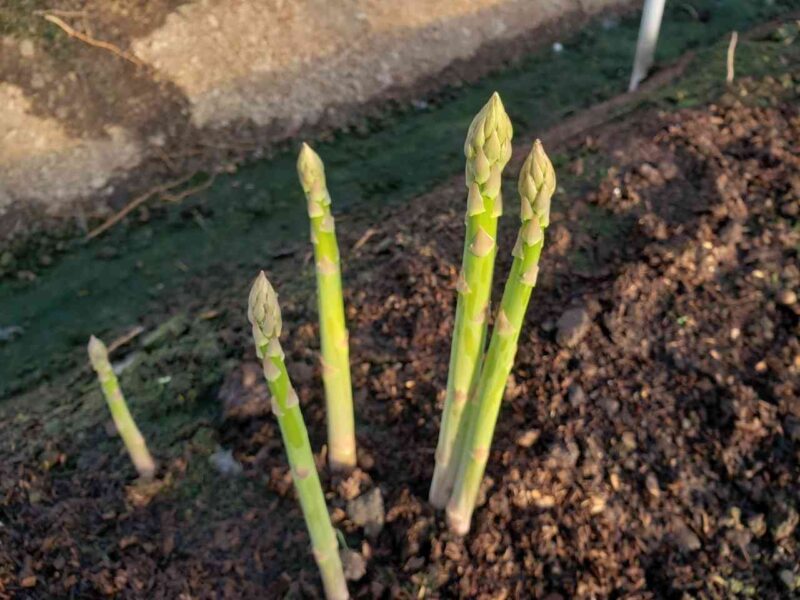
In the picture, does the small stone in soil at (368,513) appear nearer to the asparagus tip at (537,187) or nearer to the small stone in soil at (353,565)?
the small stone in soil at (353,565)

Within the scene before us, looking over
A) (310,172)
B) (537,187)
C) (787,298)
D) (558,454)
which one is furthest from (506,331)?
(787,298)

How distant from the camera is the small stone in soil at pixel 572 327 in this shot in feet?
8.07

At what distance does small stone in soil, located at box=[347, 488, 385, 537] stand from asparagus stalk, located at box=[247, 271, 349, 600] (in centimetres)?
21

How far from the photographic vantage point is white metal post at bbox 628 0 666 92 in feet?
13.4

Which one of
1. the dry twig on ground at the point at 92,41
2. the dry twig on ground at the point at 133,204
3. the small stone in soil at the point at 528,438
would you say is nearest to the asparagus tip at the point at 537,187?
the small stone in soil at the point at 528,438

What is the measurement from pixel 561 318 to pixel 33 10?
3351mm

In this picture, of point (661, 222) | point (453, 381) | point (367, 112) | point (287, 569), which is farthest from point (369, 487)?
point (367, 112)

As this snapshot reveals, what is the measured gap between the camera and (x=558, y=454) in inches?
86.1

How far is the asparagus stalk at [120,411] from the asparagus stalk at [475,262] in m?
0.85

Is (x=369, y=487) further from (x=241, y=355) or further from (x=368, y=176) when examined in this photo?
(x=368, y=176)

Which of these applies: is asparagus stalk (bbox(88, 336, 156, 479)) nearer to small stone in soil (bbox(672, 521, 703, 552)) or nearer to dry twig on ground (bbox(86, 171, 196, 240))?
small stone in soil (bbox(672, 521, 703, 552))

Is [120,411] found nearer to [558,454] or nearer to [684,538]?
[558,454]

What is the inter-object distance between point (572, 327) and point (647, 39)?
7.92 ft

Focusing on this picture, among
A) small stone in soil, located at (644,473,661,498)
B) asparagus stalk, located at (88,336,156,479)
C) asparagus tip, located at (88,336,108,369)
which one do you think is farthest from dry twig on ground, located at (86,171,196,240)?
small stone in soil, located at (644,473,661,498)
